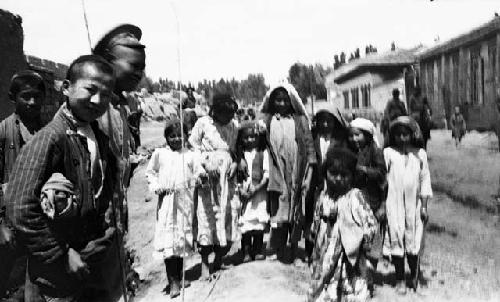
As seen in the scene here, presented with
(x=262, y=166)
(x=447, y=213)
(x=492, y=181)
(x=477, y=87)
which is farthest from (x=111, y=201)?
(x=477, y=87)

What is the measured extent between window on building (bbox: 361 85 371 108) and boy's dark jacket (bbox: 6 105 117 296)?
27.9 metres

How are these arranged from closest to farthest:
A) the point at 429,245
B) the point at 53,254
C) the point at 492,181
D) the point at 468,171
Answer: the point at 53,254 < the point at 429,245 < the point at 492,181 < the point at 468,171

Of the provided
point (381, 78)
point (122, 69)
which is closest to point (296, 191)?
point (122, 69)

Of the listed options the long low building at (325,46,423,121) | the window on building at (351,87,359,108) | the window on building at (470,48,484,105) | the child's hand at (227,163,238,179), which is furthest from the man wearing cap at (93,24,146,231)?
the window on building at (351,87,359,108)

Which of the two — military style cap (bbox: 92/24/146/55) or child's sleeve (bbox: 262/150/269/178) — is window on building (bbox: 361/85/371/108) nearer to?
child's sleeve (bbox: 262/150/269/178)

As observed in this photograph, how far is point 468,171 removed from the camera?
437 inches

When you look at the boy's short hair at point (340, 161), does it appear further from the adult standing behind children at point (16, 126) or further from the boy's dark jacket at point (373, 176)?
the adult standing behind children at point (16, 126)

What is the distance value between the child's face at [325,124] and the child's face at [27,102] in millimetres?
2851

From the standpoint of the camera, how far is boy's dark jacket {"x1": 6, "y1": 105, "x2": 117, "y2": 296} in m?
1.79

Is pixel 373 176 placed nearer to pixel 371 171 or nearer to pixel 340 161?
pixel 371 171

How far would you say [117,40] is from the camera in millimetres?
2713

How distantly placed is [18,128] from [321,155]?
3.03 m

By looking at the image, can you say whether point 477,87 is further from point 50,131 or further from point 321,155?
point 50,131

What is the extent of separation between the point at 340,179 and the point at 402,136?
112 centimetres
